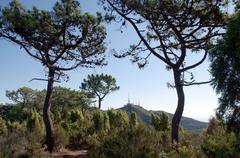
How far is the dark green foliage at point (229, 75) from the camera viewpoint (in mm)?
9109

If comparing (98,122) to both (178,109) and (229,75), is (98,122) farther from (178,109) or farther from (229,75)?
(229,75)

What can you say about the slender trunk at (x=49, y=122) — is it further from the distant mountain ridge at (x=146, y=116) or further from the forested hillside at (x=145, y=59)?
the distant mountain ridge at (x=146, y=116)

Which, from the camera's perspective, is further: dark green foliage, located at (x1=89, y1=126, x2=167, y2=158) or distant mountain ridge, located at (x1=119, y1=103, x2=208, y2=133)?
distant mountain ridge, located at (x1=119, y1=103, x2=208, y2=133)

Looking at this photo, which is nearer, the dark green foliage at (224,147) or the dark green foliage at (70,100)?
the dark green foliage at (224,147)

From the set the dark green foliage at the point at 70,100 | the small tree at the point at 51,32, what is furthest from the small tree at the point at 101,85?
the small tree at the point at 51,32

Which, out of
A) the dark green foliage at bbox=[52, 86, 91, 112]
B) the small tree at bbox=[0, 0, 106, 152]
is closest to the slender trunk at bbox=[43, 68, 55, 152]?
the small tree at bbox=[0, 0, 106, 152]

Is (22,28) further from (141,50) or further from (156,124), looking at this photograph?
(156,124)

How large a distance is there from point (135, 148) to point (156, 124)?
1821cm

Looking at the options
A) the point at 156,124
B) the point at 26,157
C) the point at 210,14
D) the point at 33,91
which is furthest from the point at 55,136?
the point at 33,91

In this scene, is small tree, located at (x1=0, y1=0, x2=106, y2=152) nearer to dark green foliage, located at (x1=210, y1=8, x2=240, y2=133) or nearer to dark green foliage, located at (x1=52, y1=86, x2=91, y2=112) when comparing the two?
dark green foliage, located at (x1=210, y1=8, x2=240, y2=133)

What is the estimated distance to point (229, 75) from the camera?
367 inches

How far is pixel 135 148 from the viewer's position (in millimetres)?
8742

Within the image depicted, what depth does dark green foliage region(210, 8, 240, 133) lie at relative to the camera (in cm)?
911

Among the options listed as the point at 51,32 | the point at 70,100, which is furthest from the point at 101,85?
the point at 51,32
